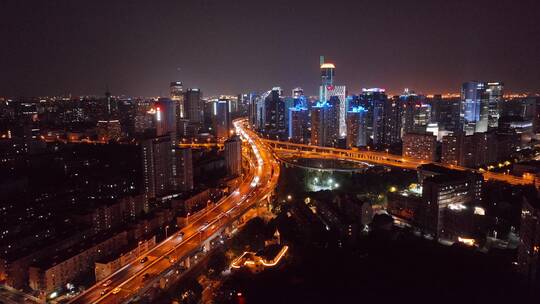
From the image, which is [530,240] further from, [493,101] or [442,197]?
[493,101]

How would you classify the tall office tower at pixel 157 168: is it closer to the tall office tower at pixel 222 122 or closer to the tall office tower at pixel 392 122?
the tall office tower at pixel 222 122

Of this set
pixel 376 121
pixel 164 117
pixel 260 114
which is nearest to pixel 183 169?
pixel 164 117

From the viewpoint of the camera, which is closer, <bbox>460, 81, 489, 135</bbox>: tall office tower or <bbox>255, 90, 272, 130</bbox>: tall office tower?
<bbox>460, 81, 489, 135</bbox>: tall office tower

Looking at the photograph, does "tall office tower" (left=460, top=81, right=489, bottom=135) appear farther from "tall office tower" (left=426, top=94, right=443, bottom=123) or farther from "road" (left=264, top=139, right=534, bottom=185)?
"road" (left=264, top=139, right=534, bottom=185)

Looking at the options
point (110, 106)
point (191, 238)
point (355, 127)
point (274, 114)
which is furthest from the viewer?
point (110, 106)

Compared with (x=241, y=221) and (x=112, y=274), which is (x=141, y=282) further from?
(x=241, y=221)

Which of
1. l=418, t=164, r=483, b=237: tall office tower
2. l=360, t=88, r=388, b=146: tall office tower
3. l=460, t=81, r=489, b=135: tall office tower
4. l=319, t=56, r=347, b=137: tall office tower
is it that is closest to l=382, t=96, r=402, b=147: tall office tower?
l=360, t=88, r=388, b=146: tall office tower

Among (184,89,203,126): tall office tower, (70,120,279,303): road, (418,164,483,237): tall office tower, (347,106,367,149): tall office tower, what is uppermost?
(184,89,203,126): tall office tower
